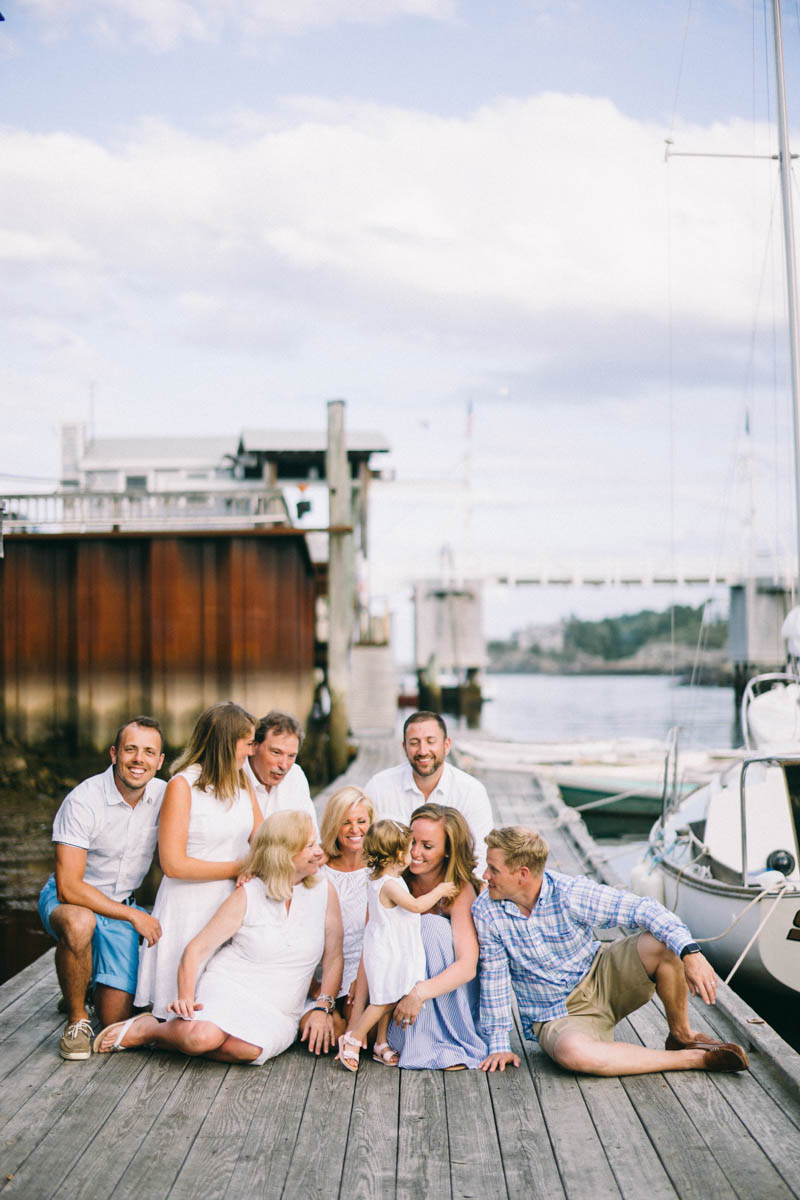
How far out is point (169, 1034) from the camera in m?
3.89

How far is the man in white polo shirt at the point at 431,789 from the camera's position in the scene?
16.1 feet

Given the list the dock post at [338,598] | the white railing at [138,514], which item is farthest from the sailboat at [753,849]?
the white railing at [138,514]

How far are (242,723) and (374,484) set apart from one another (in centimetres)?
2737

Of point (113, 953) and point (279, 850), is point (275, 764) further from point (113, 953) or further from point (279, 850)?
point (113, 953)

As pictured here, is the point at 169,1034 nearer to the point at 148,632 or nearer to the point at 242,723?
the point at 242,723

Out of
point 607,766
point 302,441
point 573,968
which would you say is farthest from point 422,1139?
point 302,441

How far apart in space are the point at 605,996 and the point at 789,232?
8.24 meters

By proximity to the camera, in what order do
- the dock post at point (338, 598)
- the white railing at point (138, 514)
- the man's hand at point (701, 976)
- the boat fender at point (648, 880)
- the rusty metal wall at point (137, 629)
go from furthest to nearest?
the dock post at point (338, 598), the white railing at point (138, 514), the rusty metal wall at point (137, 629), the boat fender at point (648, 880), the man's hand at point (701, 976)

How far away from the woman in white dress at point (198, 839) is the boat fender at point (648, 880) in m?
4.71

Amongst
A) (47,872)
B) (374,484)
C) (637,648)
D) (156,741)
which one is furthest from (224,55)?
(637,648)

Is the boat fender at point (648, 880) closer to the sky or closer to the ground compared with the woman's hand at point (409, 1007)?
closer to the ground

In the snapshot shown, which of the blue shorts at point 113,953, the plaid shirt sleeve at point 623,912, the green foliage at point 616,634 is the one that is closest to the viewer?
the plaid shirt sleeve at point 623,912

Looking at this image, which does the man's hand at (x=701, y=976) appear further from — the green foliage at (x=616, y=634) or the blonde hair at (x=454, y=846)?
the green foliage at (x=616, y=634)

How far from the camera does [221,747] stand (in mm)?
4082
